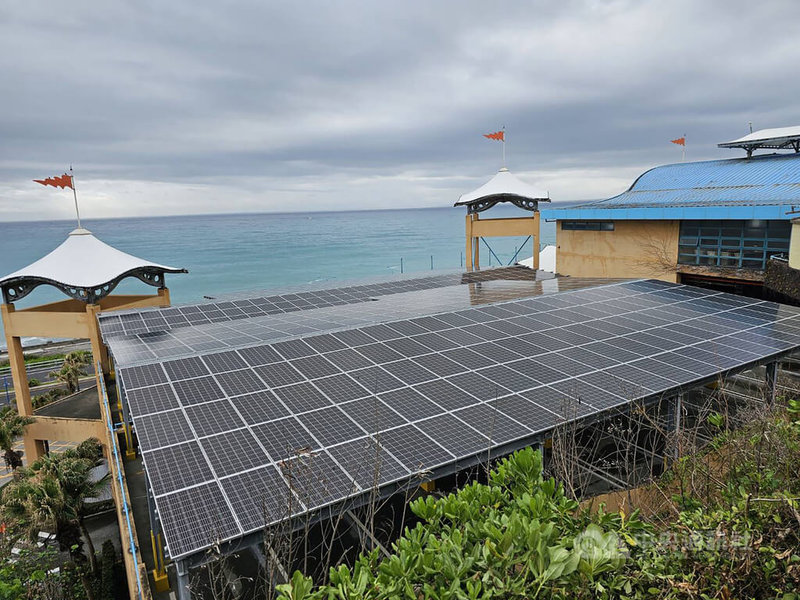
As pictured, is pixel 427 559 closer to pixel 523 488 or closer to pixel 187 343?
pixel 523 488

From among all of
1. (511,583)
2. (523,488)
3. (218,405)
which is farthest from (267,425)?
(511,583)

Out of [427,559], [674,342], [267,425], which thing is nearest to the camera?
[427,559]

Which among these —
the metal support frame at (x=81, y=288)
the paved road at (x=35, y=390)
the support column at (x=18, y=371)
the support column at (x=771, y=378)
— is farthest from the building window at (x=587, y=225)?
the paved road at (x=35, y=390)

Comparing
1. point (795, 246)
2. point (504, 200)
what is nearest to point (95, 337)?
point (504, 200)

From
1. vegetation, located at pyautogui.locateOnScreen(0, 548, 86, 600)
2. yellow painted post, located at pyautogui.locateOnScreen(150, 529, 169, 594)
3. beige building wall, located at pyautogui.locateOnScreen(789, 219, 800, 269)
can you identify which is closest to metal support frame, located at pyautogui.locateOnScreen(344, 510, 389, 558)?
yellow painted post, located at pyautogui.locateOnScreen(150, 529, 169, 594)

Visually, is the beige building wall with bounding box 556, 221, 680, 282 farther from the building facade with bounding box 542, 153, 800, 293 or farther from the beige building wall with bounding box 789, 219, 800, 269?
the beige building wall with bounding box 789, 219, 800, 269

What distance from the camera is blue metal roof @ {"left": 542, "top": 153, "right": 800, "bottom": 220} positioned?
76.2 feet

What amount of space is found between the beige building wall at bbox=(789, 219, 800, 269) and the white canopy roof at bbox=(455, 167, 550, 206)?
43.6ft

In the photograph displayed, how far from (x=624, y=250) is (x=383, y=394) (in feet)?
76.1

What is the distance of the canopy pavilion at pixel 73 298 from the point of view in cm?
2088

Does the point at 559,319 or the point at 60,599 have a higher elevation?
the point at 559,319

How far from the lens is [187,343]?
1438 centimetres

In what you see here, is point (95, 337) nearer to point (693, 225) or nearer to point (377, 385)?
point (377, 385)

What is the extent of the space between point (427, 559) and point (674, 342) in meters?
12.0
